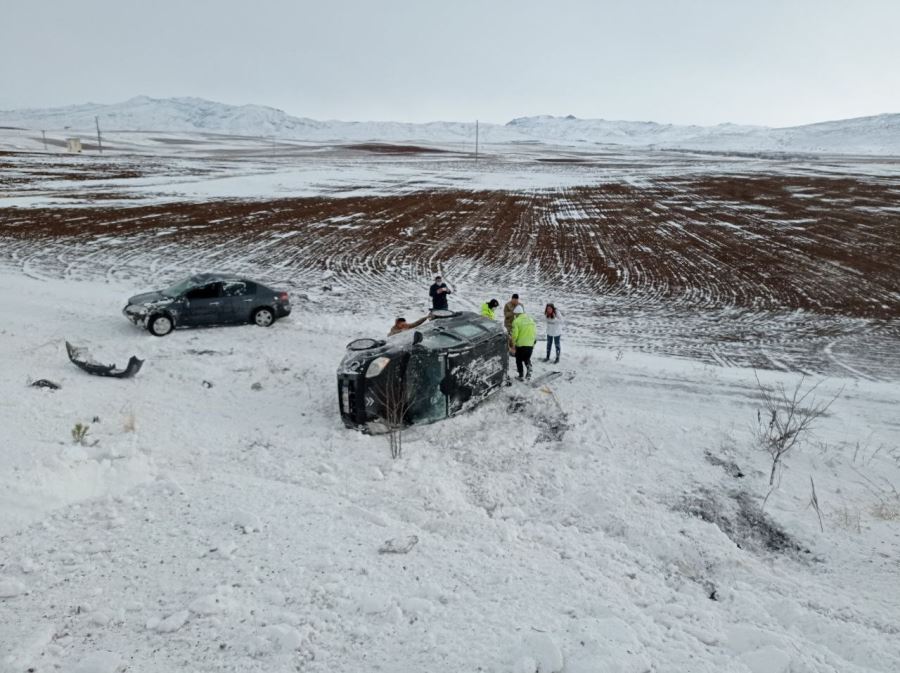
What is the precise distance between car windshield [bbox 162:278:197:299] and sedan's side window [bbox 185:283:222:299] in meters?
0.16

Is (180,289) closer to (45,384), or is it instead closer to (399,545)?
(45,384)

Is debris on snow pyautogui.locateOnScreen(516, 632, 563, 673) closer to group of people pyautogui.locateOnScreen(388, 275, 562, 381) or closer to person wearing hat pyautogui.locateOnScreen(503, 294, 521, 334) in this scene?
group of people pyautogui.locateOnScreen(388, 275, 562, 381)

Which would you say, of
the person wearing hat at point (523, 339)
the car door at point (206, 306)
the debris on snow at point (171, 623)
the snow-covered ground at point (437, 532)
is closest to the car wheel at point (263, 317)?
the car door at point (206, 306)

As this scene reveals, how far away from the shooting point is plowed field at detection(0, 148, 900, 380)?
1585 cm

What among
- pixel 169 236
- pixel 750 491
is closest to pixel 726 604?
pixel 750 491

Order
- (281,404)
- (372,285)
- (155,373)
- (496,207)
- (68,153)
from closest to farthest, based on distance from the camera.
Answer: (281,404) < (155,373) < (372,285) < (496,207) < (68,153)

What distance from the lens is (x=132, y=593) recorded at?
521 cm

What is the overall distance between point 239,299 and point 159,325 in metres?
1.90

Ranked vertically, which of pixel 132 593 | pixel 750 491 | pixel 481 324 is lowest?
pixel 750 491

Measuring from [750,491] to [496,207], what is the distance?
107ft

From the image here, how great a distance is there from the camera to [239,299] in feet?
48.9

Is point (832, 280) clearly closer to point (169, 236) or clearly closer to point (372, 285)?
point (372, 285)

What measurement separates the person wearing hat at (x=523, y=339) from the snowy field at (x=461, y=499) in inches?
32.3

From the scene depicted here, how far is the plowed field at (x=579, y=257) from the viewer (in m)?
15.9
